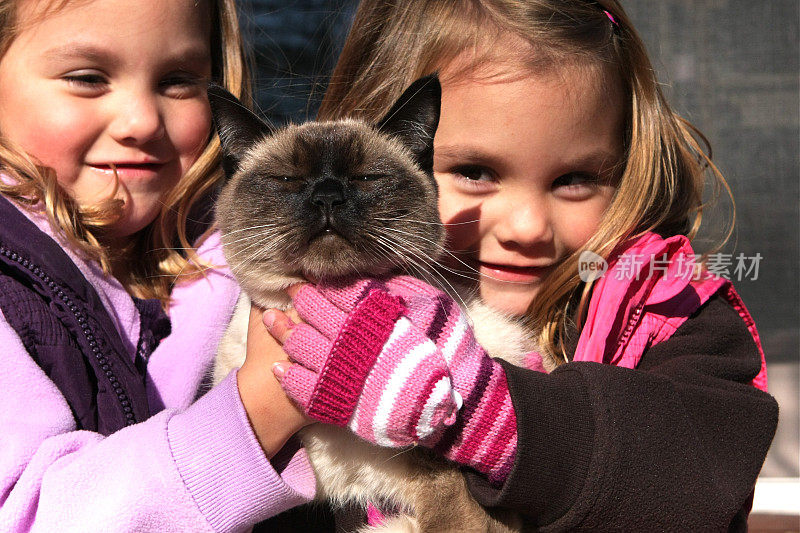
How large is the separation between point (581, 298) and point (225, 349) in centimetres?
83

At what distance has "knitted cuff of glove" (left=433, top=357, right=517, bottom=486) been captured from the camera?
47.4 inches

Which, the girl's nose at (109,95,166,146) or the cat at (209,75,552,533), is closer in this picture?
the cat at (209,75,552,533)

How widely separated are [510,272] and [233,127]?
0.71 m

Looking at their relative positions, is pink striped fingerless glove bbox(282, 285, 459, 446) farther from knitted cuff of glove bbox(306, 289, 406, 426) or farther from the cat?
the cat

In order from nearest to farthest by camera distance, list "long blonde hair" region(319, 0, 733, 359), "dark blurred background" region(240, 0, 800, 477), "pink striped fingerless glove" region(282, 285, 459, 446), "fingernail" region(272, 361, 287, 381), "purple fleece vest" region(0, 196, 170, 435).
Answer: "pink striped fingerless glove" region(282, 285, 459, 446), "fingernail" region(272, 361, 287, 381), "purple fleece vest" region(0, 196, 170, 435), "long blonde hair" region(319, 0, 733, 359), "dark blurred background" region(240, 0, 800, 477)

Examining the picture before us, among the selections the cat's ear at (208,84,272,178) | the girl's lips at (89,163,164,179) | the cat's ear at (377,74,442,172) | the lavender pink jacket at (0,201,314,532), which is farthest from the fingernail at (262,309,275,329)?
the girl's lips at (89,163,164,179)

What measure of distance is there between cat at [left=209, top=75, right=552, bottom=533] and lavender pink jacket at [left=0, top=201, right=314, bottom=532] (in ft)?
0.42

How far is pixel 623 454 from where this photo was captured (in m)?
1.21

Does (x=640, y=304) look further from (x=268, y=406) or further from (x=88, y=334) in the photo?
(x=88, y=334)

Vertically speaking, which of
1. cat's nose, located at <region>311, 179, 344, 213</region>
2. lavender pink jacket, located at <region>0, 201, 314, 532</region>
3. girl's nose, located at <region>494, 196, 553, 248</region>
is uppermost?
cat's nose, located at <region>311, 179, 344, 213</region>

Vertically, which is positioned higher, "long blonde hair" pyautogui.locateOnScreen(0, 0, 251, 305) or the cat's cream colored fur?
"long blonde hair" pyautogui.locateOnScreen(0, 0, 251, 305)

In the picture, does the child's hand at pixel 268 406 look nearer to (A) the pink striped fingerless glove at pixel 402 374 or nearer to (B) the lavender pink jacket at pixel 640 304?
(A) the pink striped fingerless glove at pixel 402 374

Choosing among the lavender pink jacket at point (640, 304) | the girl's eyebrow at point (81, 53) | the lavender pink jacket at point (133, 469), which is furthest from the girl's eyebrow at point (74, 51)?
the lavender pink jacket at point (640, 304)

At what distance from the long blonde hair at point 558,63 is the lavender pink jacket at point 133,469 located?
0.78 m
